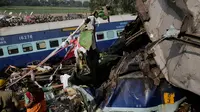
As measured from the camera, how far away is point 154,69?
4.15m

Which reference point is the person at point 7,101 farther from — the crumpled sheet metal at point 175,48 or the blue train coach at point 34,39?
the blue train coach at point 34,39

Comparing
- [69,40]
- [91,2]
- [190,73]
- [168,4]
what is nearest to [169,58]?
[190,73]

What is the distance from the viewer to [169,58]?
12.5 ft

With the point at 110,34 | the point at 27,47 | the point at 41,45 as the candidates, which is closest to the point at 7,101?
the point at 27,47

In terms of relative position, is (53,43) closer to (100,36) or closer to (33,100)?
(100,36)

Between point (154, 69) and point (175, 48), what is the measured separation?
1.77ft

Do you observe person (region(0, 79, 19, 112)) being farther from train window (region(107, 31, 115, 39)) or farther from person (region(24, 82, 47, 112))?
train window (region(107, 31, 115, 39))

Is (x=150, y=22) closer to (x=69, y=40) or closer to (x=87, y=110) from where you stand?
Result: (x=87, y=110)

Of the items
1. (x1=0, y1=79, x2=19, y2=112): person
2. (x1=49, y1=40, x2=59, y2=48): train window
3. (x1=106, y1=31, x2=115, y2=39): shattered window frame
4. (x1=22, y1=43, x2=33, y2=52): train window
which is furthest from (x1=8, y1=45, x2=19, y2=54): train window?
(x1=0, y1=79, x2=19, y2=112): person

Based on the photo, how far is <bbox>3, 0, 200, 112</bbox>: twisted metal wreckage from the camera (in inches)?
140

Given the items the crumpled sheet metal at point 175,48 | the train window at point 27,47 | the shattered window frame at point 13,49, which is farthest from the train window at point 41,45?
the crumpled sheet metal at point 175,48

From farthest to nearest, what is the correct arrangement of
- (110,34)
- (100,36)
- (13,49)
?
(110,34) → (100,36) → (13,49)

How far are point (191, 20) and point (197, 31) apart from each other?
13cm

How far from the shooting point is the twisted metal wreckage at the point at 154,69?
140 inches
